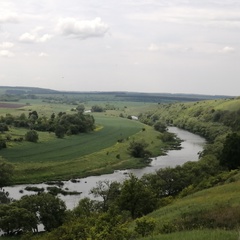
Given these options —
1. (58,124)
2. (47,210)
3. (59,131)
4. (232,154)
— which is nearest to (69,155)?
(59,131)

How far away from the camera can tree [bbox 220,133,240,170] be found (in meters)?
62.2

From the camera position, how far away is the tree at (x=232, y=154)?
204 feet

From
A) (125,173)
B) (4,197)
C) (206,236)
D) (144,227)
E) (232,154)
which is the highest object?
(206,236)

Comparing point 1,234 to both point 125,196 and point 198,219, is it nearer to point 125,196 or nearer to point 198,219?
point 125,196

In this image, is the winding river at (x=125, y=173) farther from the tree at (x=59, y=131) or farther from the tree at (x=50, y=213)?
the tree at (x=59, y=131)

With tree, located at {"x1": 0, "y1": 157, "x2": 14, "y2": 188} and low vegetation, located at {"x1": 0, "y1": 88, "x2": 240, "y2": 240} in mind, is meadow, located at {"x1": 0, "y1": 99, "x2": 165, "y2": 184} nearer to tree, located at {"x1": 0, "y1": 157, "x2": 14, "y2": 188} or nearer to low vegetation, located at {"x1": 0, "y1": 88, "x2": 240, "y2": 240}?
low vegetation, located at {"x1": 0, "y1": 88, "x2": 240, "y2": 240}

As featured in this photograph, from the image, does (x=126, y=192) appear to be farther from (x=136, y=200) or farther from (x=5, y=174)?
(x=5, y=174)

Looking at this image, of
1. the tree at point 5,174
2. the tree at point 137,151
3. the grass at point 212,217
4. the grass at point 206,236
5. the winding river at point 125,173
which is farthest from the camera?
the tree at point 137,151

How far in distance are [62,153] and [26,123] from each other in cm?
4914

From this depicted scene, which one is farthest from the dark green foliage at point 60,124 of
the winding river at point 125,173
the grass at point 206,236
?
the grass at point 206,236

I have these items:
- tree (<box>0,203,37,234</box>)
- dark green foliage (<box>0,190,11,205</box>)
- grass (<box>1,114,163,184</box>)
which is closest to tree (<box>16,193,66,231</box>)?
tree (<box>0,203,37,234</box>)

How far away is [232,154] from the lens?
62594 mm

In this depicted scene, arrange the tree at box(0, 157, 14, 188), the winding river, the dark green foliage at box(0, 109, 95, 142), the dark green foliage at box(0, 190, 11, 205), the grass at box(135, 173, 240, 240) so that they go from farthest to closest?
the dark green foliage at box(0, 109, 95, 142)
the tree at box(0, 157, 14, 188)
the winding river
the dark green foliage at box(0, 190, 11, 205)
the grass at box(135, 173, 240, 240)

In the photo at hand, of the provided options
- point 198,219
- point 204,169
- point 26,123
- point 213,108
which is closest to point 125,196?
point 198,219
